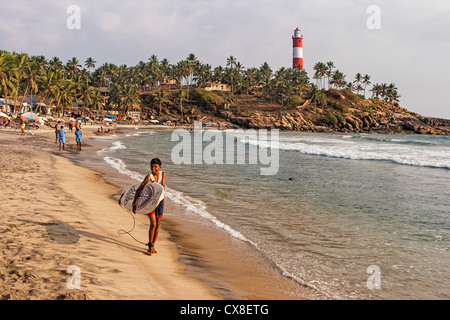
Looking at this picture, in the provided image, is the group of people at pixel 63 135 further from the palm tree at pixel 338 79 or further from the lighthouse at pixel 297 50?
the palm tree at pixel 338 79

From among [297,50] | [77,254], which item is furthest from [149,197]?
[297,50]

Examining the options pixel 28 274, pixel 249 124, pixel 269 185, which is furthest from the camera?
pixel 249 124

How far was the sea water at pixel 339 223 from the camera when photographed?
5492mm

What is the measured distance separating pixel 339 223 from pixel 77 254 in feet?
20.8

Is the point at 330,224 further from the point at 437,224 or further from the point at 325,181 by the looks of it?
the point at 325,181

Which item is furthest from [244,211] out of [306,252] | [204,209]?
[306,252]

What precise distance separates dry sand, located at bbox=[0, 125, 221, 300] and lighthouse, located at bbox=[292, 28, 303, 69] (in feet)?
388

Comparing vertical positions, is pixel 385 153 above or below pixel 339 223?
above

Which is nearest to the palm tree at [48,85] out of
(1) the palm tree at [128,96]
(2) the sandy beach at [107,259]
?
(1) the palm tree at [128,96]

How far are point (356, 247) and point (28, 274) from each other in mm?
5891

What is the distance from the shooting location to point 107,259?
516cm

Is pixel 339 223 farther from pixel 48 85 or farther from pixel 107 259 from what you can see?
pixel 48 85

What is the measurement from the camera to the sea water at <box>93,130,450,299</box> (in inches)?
216

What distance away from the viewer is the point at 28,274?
4160 mm
